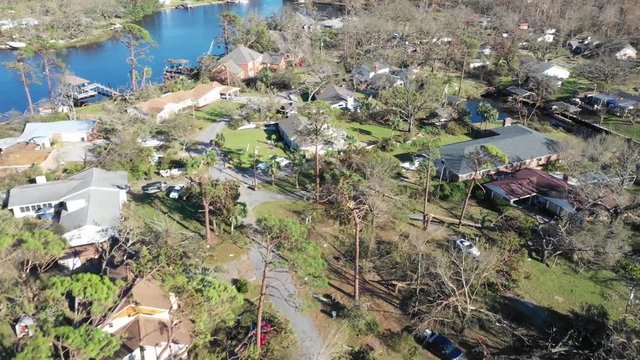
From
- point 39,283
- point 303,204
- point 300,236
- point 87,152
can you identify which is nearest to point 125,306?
point 39,283

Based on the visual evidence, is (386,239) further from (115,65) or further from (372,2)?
(372,2)

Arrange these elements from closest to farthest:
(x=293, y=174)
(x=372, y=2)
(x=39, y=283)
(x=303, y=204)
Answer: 1. (x=39, y=283)
2. (x=303, y=204)
3. (x=293, y=174)
4. (x=372, y=2)

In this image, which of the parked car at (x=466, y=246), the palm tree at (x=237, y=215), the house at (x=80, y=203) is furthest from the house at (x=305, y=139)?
the house at (x=80, y=203)

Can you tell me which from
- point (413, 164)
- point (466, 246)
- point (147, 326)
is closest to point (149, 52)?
point (413, 164)

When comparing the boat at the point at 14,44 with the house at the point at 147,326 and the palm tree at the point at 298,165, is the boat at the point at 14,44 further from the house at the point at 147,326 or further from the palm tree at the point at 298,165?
the house at the point at 147,326

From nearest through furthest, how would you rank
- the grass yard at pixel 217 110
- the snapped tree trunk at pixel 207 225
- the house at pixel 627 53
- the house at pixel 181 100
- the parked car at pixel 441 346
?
1. the parked car at pixel 441 346
2. the snapped tree trunk at pixel 207 225
3. the house at pixel 181 100
4. the grass yard at pixel 217 110
5. the house at pixel 627 53
